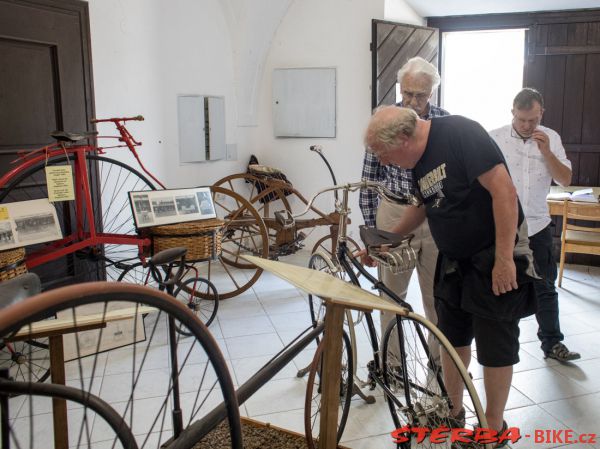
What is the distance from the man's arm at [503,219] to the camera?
167 cm

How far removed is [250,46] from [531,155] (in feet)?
9.99

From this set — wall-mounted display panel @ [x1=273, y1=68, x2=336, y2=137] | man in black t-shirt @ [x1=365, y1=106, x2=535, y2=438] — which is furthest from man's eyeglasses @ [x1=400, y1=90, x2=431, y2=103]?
wall-mounted display panel @ [x1=273, y1=68, x2=336, y2=137]

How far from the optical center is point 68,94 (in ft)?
11.5

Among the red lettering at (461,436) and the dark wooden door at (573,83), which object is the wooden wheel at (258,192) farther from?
the red lettering at (461,436)

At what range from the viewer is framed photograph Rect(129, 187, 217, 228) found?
10.3 ft

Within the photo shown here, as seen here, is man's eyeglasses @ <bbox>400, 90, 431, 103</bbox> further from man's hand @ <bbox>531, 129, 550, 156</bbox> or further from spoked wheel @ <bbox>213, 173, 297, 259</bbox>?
spoked wheel @ <bbox>213, 173, 297, 259</bbox>

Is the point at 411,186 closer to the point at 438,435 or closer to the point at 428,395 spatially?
the point at 428,395

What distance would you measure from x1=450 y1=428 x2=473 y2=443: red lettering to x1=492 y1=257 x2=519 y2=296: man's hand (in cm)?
46

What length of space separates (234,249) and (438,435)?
3.51 metres

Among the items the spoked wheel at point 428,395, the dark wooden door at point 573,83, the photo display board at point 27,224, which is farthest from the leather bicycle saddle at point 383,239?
the dark wooden door at point 573,83

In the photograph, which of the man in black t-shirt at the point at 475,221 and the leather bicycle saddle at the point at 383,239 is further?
the leather bicycle saddle at the point at 383,239

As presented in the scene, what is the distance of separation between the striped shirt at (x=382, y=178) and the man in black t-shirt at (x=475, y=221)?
Result: 0.50m

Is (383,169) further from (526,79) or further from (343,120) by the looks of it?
(526,79)

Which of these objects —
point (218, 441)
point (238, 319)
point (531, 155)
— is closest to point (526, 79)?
point (531, 155)
